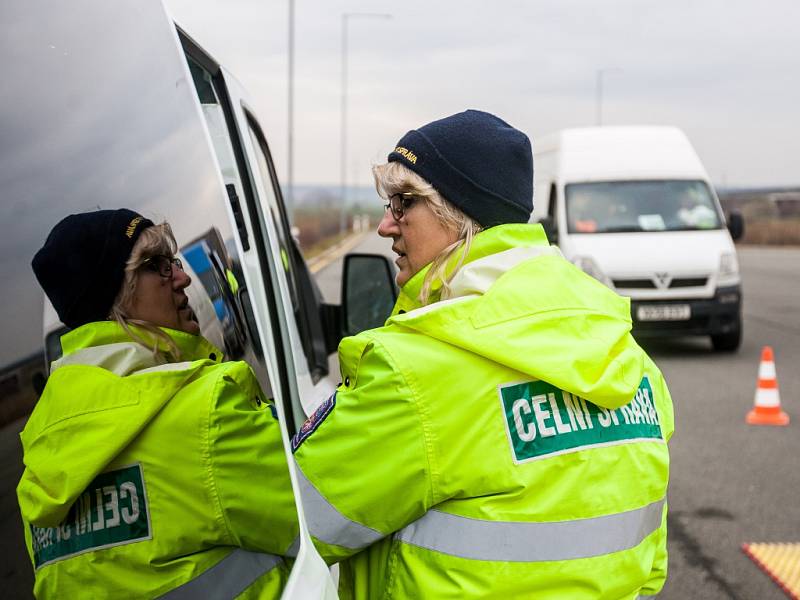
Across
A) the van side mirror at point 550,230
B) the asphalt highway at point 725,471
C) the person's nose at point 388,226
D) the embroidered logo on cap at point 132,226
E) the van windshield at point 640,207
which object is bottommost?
the asphalt highway at point 725,471

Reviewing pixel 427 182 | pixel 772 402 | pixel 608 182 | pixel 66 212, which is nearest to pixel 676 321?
pixel 608 182

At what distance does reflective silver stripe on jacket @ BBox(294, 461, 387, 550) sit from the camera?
1.56 m

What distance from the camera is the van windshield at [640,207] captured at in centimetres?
1177

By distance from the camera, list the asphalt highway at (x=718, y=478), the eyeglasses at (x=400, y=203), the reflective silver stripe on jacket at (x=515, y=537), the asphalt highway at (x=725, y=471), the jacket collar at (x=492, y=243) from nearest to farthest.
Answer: the asphalt highway at (x=718, y=478) → the reflective silver stripe on jacket at (x=515, y=537) → the jacket collar at (x=492, y=243) → the eyeglasses at (x=400, y=203) → the asphalt highway at (x=725, y=471)

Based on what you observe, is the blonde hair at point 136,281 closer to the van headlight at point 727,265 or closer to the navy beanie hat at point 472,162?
the navy beanie hat at point 472,162

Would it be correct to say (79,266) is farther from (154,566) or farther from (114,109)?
(154,566)

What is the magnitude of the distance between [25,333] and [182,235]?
0.37 m

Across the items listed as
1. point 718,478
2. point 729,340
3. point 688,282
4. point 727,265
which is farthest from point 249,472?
point 729,340

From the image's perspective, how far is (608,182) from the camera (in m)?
12.2

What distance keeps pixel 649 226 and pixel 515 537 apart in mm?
10591

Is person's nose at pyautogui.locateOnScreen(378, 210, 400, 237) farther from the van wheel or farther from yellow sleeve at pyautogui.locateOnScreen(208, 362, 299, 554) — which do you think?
the van wheel

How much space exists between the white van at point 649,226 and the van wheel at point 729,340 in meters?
0.01

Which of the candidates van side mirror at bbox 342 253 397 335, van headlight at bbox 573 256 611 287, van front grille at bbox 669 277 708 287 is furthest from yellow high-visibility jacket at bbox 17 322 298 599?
van front grille at bbox 669 277 708 287

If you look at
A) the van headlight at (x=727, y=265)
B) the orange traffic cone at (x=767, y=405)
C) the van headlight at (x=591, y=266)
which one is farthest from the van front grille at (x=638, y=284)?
the orange traffic cone at (x=767, y=405)
